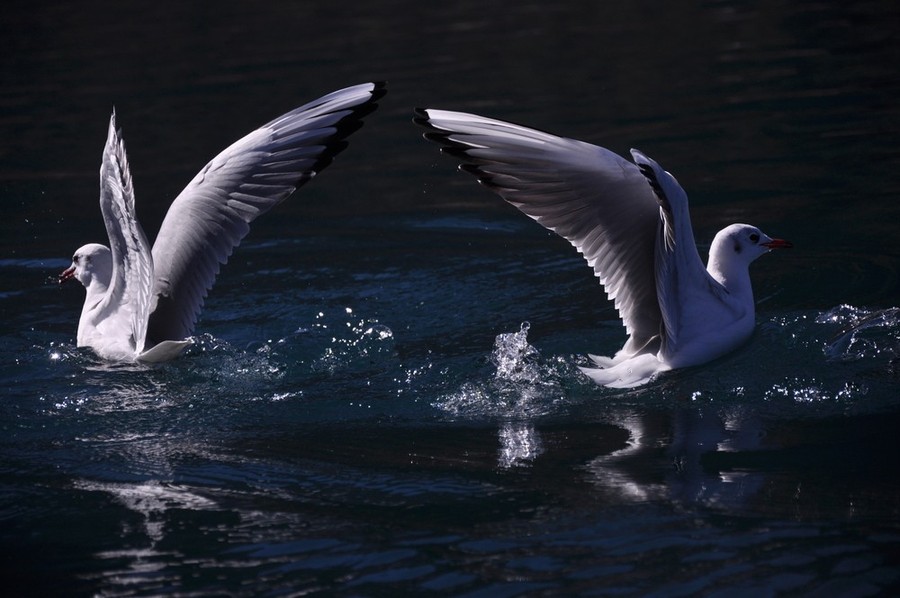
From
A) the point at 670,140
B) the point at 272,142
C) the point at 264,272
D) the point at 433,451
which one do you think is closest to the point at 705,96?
the point at 670,140

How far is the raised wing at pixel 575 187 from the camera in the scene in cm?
614

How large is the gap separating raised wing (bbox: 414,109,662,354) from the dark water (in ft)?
1.94

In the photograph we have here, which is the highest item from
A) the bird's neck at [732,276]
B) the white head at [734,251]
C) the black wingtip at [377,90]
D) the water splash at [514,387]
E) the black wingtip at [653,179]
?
the black wingtip at [377,90]

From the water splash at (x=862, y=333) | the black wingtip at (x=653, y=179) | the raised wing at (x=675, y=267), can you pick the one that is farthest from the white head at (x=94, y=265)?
the water splash at (x=862, y=333)

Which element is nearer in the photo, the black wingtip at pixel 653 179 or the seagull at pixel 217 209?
the black wingtip at pixel 653 179

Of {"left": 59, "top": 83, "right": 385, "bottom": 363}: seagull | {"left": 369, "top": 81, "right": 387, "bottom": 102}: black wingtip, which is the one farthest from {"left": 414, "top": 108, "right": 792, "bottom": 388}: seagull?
{"left": 59, "top": 83, "right": 385, "bottom": 363}: seagull

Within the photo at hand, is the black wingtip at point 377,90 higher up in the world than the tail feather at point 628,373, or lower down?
higher up

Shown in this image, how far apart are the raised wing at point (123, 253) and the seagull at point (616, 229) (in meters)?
1.53

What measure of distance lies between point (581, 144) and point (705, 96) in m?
7.07

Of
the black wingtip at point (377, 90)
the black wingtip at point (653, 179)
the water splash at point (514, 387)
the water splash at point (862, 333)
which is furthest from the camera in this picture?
the black wingtip at point (377, 90)

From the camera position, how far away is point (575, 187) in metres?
6.25

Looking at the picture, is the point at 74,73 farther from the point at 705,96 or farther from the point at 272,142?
the point at 272,142

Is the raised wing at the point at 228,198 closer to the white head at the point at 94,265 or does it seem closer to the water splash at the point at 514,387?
the white head at the point at 94,265

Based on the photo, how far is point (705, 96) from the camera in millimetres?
12844
